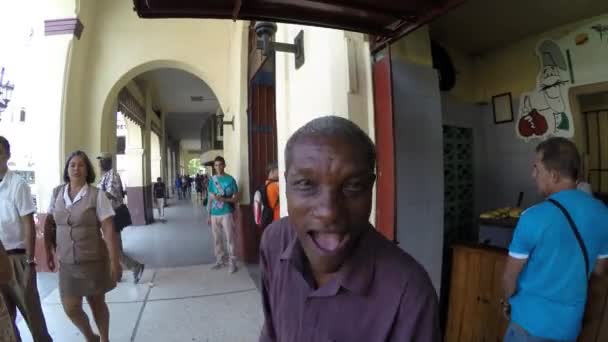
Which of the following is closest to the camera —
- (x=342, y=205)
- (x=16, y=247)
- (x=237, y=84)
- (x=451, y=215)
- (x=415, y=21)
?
(x=342, y=205)

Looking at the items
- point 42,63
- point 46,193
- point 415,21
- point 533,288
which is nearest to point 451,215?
point 533,288

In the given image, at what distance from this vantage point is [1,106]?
212 inches

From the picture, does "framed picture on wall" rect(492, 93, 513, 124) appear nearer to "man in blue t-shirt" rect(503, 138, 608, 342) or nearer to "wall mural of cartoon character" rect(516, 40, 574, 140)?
"wall mural of cartoon character" rect(516, 40, 574, 140)

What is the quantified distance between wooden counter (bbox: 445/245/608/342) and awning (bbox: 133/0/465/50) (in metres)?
1.72

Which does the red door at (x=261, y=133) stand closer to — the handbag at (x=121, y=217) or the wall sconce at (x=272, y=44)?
the handbag at (x=121, y=217)

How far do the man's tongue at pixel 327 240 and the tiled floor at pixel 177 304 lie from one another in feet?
9.32

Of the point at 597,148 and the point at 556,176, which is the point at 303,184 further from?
the point at 597,148

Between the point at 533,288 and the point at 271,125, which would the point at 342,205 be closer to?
the point at 533,288

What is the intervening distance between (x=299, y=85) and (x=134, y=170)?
876 cm

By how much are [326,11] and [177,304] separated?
354 cm

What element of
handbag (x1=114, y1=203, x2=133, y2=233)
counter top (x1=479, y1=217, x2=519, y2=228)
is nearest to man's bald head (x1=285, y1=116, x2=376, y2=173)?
counter top (x1=479, y1=217, x2=519, y2=228)

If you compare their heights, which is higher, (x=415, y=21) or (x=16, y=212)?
(x=415, y=21)

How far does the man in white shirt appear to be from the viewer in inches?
102

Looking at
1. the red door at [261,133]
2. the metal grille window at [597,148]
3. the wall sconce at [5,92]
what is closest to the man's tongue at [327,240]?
the metal grille window at [597,148]
